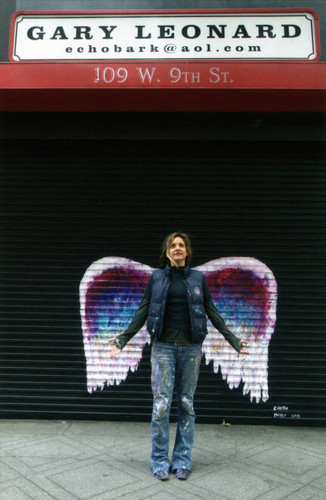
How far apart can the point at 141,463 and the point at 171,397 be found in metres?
0.73

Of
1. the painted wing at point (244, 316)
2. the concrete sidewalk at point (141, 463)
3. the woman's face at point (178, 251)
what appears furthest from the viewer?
the painted wing at point (244, 316)

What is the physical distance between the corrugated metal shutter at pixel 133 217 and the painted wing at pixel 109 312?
9cm

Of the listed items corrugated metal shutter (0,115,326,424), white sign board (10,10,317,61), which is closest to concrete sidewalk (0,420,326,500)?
corrugated metal shutter (0,115,326,424)

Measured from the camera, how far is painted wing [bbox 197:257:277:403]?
445 cm

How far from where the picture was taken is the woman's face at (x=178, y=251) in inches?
129

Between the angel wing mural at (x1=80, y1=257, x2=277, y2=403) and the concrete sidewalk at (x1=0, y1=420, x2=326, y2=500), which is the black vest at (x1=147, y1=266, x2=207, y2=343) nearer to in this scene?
the concrete sidewalk at (x1=0, y1=420, x2=326, y2=500)

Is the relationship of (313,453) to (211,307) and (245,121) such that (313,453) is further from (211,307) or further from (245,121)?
(245,121)

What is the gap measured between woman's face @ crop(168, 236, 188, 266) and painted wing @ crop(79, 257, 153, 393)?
4.21 feet

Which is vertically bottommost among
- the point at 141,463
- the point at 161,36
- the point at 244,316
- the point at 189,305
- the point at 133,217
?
the point at 141,463

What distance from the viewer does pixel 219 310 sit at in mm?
4504

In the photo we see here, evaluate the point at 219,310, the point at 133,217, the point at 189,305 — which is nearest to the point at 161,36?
the point at 133,217
